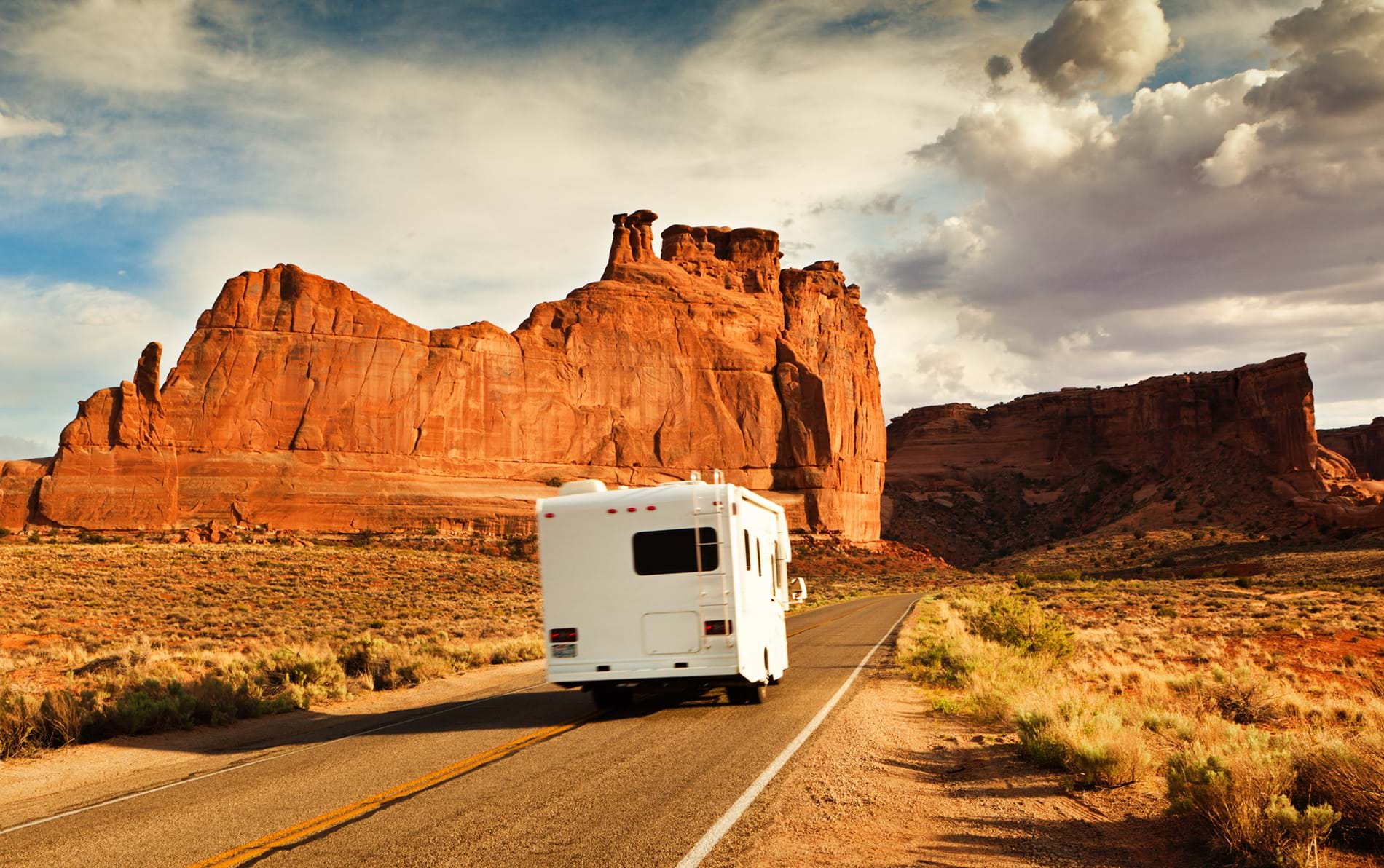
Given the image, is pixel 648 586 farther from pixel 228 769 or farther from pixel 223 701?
pixel 223 701

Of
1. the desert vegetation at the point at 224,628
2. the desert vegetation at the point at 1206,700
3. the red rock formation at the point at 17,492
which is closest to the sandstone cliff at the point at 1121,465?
the desert vegetation at the point at 1206,700

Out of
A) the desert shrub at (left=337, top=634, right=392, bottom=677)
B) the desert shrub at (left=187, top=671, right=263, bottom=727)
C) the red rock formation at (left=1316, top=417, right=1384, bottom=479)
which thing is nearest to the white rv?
the desert shrub at (left=187, top=671, right=263, bottom=727)

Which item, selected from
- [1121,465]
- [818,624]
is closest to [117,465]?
[818,624]

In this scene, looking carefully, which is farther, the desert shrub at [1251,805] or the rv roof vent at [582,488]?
the rv roof vent at [582,488]

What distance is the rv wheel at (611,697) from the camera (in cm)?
1377

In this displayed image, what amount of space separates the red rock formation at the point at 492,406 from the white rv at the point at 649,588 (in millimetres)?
65334

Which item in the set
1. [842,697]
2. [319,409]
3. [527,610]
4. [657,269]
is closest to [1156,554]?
[657,269]

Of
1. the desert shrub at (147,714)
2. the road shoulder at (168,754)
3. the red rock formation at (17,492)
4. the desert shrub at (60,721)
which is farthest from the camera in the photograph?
the red rock formation at (17,492)

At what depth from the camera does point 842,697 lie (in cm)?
1468

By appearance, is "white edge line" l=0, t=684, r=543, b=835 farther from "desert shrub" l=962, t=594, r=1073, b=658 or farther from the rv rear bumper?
"desert shrub" l=962, t=594, r=1073, b=658

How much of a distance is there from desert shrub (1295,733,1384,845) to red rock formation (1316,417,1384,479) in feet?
509

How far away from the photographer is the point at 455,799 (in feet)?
26.7

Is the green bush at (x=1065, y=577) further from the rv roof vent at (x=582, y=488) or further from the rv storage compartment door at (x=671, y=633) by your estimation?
the rv storage compartment door at (x=671, y=633)

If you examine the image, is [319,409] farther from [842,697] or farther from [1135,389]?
[1135,389]
